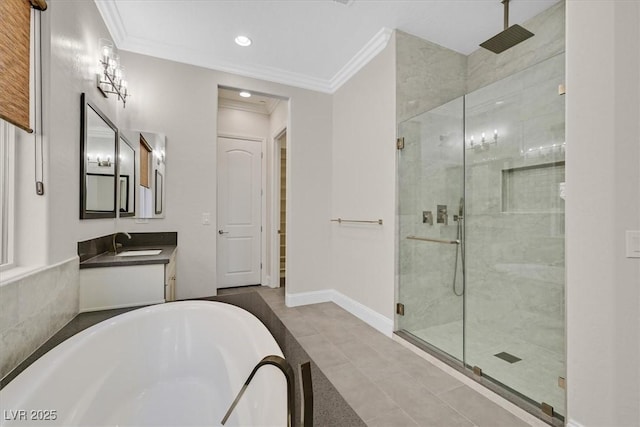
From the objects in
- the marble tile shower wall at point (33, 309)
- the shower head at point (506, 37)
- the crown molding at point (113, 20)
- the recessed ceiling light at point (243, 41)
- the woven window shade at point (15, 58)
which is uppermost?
the recessed ceiling light at point (243, 41)

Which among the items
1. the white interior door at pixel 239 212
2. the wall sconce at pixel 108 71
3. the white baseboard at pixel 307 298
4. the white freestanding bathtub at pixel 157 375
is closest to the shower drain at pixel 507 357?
the white freestanding bathtub at pixel 157 375

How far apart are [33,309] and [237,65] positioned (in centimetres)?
267

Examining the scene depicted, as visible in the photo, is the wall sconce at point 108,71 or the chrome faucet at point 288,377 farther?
the wall sconce at point 108,71

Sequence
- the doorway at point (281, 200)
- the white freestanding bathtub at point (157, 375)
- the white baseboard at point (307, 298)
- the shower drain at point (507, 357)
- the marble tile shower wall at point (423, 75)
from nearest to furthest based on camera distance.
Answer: the white freestanding bathtub at point (157, 375)
the shower drain at point (507, 357)
the marble tile shower wall at point (423, 75)
the white baseboard at point (307, 298)
the doorway at point (281, 200)

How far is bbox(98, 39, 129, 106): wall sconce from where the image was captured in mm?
2109

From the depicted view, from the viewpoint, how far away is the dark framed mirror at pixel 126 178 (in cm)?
242

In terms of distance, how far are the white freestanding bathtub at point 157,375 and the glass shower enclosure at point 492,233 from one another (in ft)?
4.90

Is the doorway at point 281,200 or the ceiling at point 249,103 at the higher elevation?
the ceiling at point 249,103

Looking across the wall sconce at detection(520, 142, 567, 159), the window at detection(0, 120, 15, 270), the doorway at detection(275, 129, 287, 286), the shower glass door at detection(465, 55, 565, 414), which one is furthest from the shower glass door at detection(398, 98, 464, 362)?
the window at detection(0, 120, 15, 270)

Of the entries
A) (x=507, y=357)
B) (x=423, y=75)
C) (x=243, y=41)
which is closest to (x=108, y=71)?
(x=243, y=41)

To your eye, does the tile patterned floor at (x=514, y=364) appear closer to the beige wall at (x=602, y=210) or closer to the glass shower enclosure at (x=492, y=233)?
the glass shower enclosure at (x=492, y=233)

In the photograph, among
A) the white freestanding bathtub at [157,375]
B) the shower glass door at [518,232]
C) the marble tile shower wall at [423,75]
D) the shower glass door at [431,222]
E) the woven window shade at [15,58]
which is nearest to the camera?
the white freestanding bathtub at [157,375]

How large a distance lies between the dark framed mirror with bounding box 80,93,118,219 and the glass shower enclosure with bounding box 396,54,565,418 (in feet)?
7.61

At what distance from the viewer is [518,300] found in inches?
84.4
